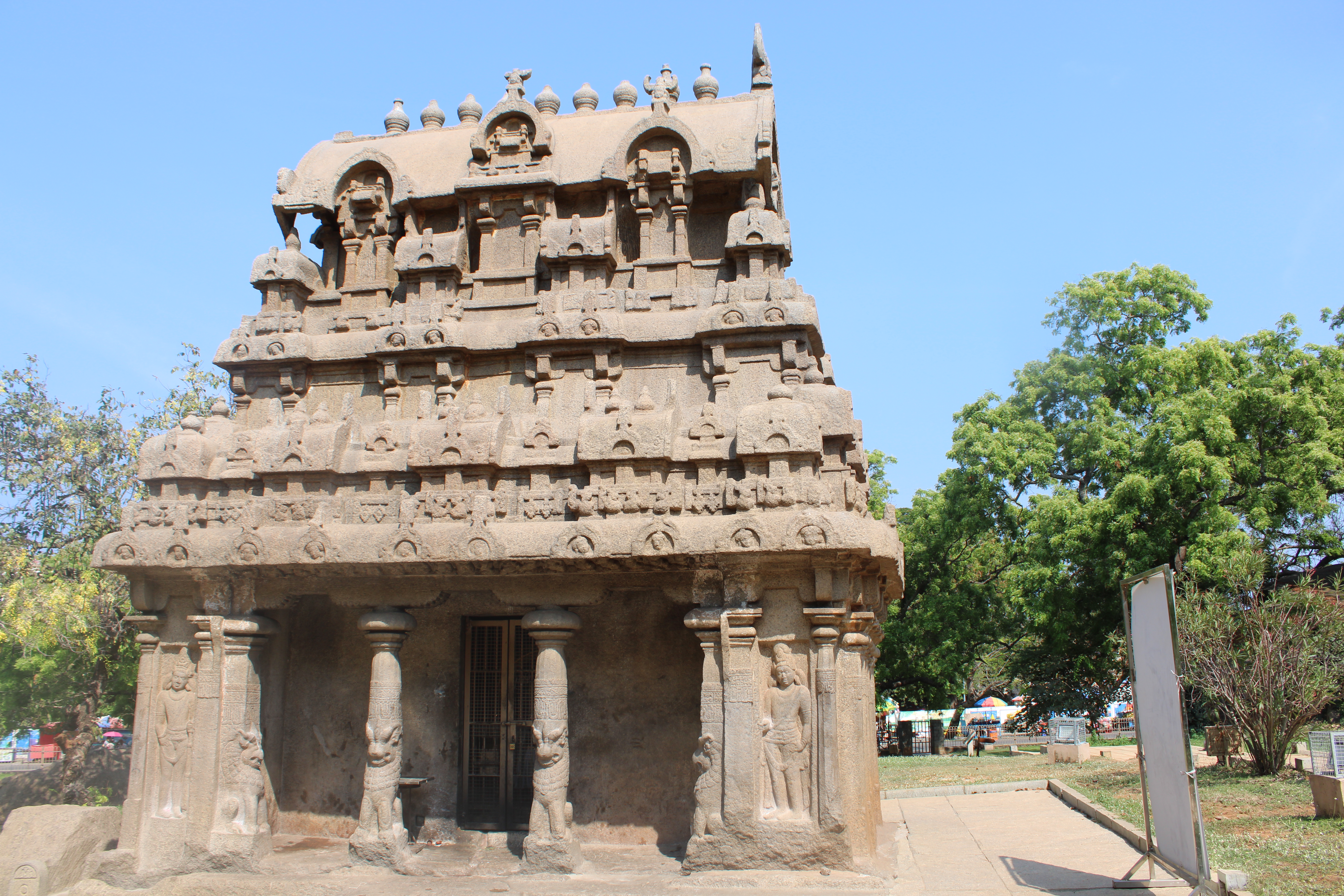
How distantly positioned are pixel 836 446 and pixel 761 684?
2.65m

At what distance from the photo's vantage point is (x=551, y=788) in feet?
30.3

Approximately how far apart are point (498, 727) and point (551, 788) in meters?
1.98

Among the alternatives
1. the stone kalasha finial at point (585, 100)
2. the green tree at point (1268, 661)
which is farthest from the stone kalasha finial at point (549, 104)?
the green tree at point (1268, 661)

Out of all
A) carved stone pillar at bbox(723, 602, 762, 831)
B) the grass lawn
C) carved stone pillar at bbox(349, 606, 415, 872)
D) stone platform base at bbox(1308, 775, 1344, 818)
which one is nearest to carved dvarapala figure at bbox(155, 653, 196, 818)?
carved stone pillar at bbox(349, 606, 415, 872)

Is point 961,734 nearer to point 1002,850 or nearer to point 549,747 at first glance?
point 1002,850

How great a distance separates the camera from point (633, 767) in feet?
34.3

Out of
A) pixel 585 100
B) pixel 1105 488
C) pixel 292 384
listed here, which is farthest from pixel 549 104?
pixel 1105 488

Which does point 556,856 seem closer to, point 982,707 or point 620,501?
point 620,501

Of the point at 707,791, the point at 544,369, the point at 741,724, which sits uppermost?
the point at 544,369

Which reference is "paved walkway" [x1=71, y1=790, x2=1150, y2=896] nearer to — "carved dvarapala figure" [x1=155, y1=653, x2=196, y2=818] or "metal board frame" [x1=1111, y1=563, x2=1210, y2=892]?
"metal board frame" [x1=1111, y1=563, x2=1210, y2=892]

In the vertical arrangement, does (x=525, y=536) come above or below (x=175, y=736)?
above

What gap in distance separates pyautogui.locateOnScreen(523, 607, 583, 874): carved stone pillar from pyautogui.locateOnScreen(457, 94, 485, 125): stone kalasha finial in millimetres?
7603

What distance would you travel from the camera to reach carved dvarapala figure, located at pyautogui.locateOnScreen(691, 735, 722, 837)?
28.8 ft

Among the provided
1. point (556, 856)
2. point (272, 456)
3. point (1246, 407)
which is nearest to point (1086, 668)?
point (1246, 407)
